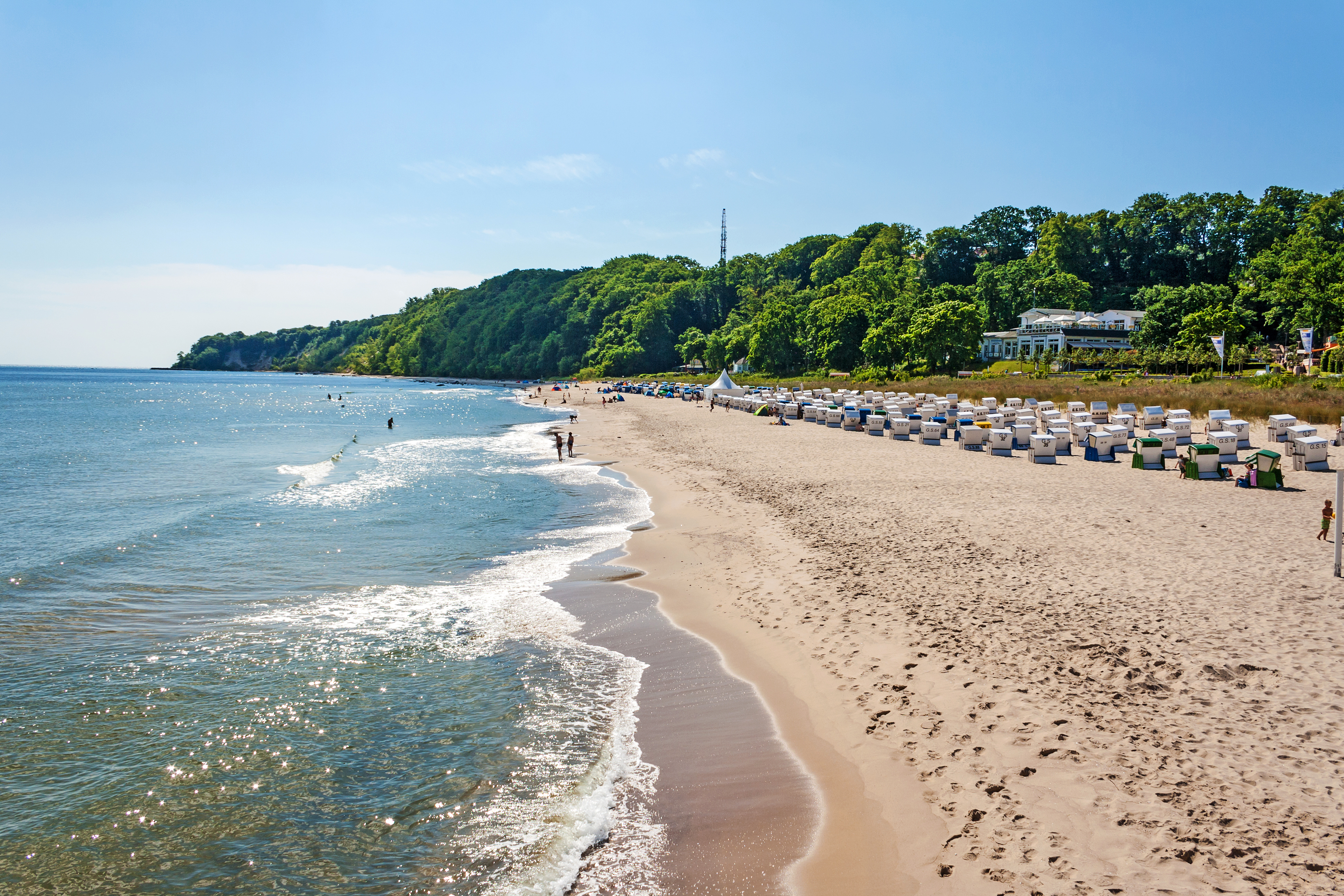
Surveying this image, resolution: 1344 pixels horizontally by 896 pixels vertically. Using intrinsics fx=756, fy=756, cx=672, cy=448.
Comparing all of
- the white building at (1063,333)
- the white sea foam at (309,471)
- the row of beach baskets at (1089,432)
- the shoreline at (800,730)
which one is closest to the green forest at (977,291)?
the white building at (1063,333)

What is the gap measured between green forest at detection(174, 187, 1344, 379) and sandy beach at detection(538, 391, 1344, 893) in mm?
59566

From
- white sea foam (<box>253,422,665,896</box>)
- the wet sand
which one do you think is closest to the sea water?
white sea foam (<box>253,422,665,896</box>)

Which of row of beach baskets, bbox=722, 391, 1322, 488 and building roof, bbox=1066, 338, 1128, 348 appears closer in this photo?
row of beach baskets, bbox=722, 391, 1322, 488

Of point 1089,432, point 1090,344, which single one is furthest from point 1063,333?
point 1089,432

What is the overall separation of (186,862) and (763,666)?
632 centimetres

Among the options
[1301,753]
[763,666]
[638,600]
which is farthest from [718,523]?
[1301,753]

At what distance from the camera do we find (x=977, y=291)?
108 m

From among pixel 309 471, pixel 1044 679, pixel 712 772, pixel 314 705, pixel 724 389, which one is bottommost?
pixel 314 705

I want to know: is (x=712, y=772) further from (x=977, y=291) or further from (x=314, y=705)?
(x=977, y=291)

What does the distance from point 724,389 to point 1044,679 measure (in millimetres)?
62117

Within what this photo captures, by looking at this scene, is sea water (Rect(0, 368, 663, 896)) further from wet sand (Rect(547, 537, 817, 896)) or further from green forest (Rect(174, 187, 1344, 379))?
green forest (Rect(174, 187, 1344, 379))

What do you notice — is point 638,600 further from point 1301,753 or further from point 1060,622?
point 1301,753

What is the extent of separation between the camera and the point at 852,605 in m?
11.1

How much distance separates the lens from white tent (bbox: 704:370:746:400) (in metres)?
68.6
